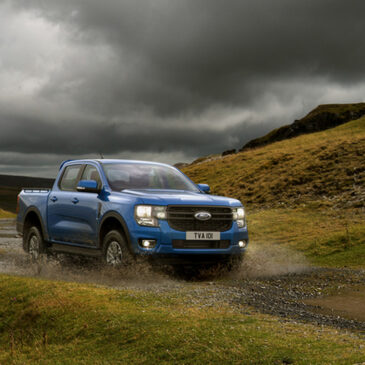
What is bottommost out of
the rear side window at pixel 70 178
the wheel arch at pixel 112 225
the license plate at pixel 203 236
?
the license plate at pixel 203 236

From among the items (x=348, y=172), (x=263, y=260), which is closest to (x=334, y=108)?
(x=348, y=172)

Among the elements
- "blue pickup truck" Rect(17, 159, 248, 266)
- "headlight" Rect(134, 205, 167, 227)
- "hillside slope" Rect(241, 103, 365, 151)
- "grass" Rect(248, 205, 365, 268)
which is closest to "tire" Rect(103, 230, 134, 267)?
"blue pickup truck" Rect(17, 159, 248, 266)

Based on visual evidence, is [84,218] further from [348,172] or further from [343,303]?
[348,172]

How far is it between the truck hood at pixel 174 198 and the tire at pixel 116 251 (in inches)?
29.9

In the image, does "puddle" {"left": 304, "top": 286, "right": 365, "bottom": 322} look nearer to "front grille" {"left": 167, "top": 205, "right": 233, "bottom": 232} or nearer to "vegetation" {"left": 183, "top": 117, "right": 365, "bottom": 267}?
"front grille" {"left": 167, "top": 205, "right": 233, "bottom": 232}

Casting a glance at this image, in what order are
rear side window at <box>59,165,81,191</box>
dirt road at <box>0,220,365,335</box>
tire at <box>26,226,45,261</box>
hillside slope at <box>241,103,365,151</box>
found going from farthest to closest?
hillside slope at <box>241,103,365,151</box>, tire at <box>26,226,45,261</box>, rear side window at <box>59,165,81,191</box>, dirt road at <box>0,220,365,335</box>

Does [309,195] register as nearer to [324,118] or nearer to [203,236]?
[203,236]

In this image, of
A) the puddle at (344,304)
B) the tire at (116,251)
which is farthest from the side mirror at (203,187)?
the puddle at (344,304)

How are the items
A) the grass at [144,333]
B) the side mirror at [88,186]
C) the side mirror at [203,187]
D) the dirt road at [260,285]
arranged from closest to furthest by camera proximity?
the grass at [144,333] → the dirt road at [260,285] → the side mirror at [88,186] → the side mirror at [203,187]

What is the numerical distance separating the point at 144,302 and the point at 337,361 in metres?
3.22

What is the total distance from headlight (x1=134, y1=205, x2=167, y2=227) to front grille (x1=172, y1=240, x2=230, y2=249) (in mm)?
467

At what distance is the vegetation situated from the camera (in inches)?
712

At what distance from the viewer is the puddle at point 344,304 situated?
7.87 m

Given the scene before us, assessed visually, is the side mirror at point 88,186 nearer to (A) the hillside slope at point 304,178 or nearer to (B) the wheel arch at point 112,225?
(B) the wheel arch at point 112,225
